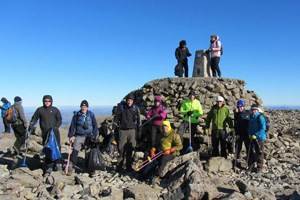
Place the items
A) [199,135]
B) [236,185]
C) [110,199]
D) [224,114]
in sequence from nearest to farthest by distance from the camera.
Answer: [110,199] < [236,185] < [224,114] < [199,135]

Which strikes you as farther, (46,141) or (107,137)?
(107,137)

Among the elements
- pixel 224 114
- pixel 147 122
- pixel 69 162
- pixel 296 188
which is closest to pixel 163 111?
pixel 147 122

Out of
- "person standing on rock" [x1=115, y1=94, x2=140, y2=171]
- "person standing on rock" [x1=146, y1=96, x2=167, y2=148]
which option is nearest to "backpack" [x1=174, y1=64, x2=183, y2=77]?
"person standing on rock" [x1=146, y1=96, x2=167, y2=148]

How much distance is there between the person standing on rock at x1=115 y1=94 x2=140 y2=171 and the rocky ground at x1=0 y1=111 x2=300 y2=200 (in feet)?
2.55

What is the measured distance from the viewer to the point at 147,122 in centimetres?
1427

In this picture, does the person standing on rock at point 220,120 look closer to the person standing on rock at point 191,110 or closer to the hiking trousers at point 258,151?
the person standing on rock at point 191,110

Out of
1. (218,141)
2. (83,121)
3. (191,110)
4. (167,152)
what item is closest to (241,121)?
(218,141)

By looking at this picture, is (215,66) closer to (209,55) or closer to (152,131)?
(209,55)

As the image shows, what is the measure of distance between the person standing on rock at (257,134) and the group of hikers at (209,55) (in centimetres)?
578

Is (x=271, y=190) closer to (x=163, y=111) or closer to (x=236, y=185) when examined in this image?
(x=236, y=185)

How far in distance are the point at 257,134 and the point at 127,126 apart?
4.17m

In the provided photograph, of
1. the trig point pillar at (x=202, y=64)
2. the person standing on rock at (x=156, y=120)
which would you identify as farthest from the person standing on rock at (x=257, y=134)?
the trig point pillar at (x=202, y=64)

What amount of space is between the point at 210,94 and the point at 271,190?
7.19m

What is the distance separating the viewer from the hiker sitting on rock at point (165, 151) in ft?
42.2
